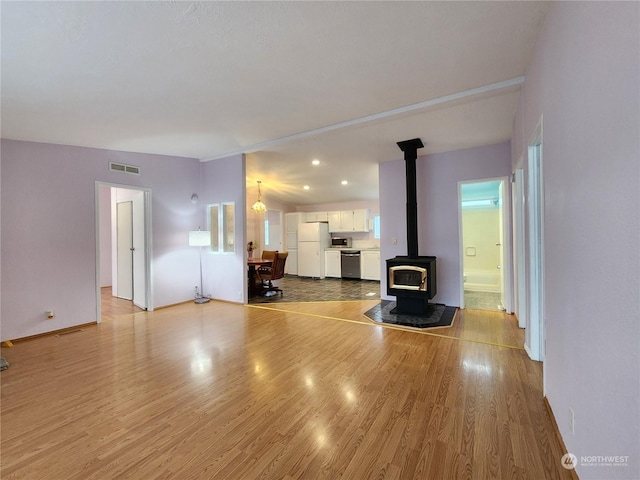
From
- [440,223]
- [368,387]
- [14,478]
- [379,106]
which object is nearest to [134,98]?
[379,106]

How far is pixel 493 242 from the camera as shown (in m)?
7.22

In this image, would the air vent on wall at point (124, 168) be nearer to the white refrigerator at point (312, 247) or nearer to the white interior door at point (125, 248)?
the white interior door at point (125, 248)

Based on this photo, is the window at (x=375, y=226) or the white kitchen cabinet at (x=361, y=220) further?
the window at (x=375, y=226)

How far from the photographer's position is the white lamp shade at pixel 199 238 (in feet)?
16.7

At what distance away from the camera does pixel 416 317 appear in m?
4.07

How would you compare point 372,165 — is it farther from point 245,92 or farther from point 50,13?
point 50,13

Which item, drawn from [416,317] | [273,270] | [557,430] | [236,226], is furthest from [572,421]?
[273,270]

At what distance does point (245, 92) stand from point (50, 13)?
1.42 m

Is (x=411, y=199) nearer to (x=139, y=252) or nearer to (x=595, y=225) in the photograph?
(x=595, y=225)

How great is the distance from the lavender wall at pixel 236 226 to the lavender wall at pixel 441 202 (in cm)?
266

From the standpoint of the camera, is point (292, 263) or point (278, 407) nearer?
point (278, 407)

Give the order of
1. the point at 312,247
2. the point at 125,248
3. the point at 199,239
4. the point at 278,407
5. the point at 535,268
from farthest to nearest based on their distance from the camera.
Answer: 1. the point at 312,247
2. the point at 125,248
3. the point at 199,239
4. the point at 535,268
5. the point at 278,407

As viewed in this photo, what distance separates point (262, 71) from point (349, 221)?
606cm

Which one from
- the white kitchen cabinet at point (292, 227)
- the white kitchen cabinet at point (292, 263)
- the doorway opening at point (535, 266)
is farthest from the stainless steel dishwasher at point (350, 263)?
the doorway opening at point (535, 266)
